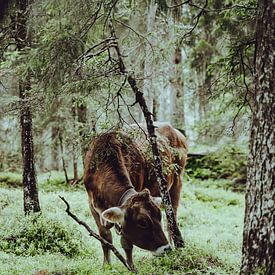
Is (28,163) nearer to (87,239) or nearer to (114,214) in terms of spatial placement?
(87,239)

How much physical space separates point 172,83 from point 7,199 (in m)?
9.27

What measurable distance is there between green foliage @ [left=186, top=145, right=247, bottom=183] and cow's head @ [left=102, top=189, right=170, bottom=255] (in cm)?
1142

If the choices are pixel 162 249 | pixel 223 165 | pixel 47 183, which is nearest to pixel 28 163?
pixel 162 249

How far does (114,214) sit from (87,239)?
312cm

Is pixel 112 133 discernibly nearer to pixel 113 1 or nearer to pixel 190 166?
pixel 113 1

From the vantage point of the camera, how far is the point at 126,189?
709cm

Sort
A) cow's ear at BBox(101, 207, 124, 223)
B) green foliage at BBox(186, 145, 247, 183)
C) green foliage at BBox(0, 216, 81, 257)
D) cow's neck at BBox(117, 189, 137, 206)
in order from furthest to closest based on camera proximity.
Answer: green foliage at BBox(186, 145, 247, 183) < green foliage at BBox(0, 216, 81, 257) < cow's neck at BBox(117, 189, 137, 206) < cow's ear at BBox(101, 207, 124, 223)

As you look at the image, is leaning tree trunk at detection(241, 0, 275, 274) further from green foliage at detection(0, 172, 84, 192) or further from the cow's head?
green foliage at detection(0, 172, 84, 192)

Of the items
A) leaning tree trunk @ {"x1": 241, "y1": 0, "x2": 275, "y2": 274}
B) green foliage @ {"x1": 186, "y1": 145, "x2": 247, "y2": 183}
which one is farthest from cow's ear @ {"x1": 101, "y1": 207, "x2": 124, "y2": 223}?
green foliage @ {"x1": 186, "y1": 145, "x2": 247, "y2": 183}

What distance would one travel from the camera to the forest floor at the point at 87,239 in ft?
20.6

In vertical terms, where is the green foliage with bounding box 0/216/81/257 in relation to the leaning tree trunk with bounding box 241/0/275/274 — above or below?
below

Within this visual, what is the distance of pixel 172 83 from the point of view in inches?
750

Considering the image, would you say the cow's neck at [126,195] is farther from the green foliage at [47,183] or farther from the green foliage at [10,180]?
the green foliage at [10,180]

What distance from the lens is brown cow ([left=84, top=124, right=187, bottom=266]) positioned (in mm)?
6368
